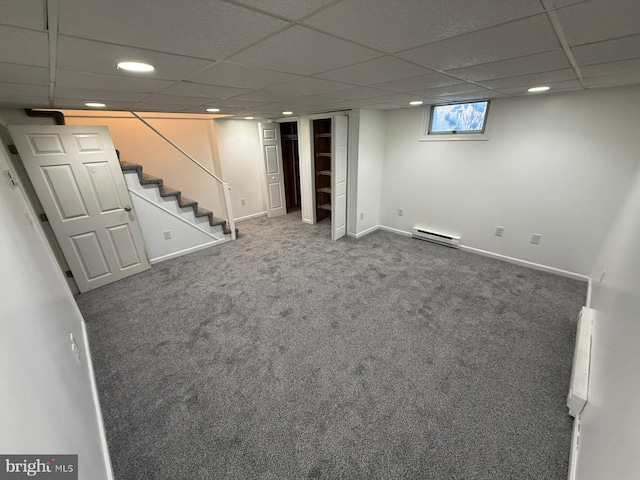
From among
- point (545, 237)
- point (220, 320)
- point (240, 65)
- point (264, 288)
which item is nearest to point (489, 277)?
point (545, 237)

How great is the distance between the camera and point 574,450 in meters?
1.42

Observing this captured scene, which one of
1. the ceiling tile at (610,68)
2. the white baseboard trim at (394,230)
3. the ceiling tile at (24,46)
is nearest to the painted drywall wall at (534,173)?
the white baseboard trim at (394,230)

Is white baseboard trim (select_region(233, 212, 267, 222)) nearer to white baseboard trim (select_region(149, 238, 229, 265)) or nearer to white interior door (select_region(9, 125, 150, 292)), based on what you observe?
white baseboard trim (select_region(149, 238, 229, 265))

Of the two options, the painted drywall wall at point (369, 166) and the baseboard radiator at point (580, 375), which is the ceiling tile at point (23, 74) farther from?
the baseboard radiator at point (580, 375)

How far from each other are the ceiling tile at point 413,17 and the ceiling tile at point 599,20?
15 centimetres

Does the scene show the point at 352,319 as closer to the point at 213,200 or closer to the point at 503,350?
the point at 503,350

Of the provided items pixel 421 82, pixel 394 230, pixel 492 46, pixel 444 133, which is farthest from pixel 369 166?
pixel 492 46

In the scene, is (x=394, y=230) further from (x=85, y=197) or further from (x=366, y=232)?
(x=85, y=197)

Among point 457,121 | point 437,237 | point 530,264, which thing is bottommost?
point 530,264

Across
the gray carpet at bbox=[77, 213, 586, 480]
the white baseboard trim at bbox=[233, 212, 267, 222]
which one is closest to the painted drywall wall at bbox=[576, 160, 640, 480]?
the gray carpet at bbox=[77, 213, 586, 480]

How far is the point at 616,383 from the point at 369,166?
12.4ft

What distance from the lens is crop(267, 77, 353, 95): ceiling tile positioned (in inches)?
69.6

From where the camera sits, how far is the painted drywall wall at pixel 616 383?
86 centimetres

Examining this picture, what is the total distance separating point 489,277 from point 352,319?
2042mm
